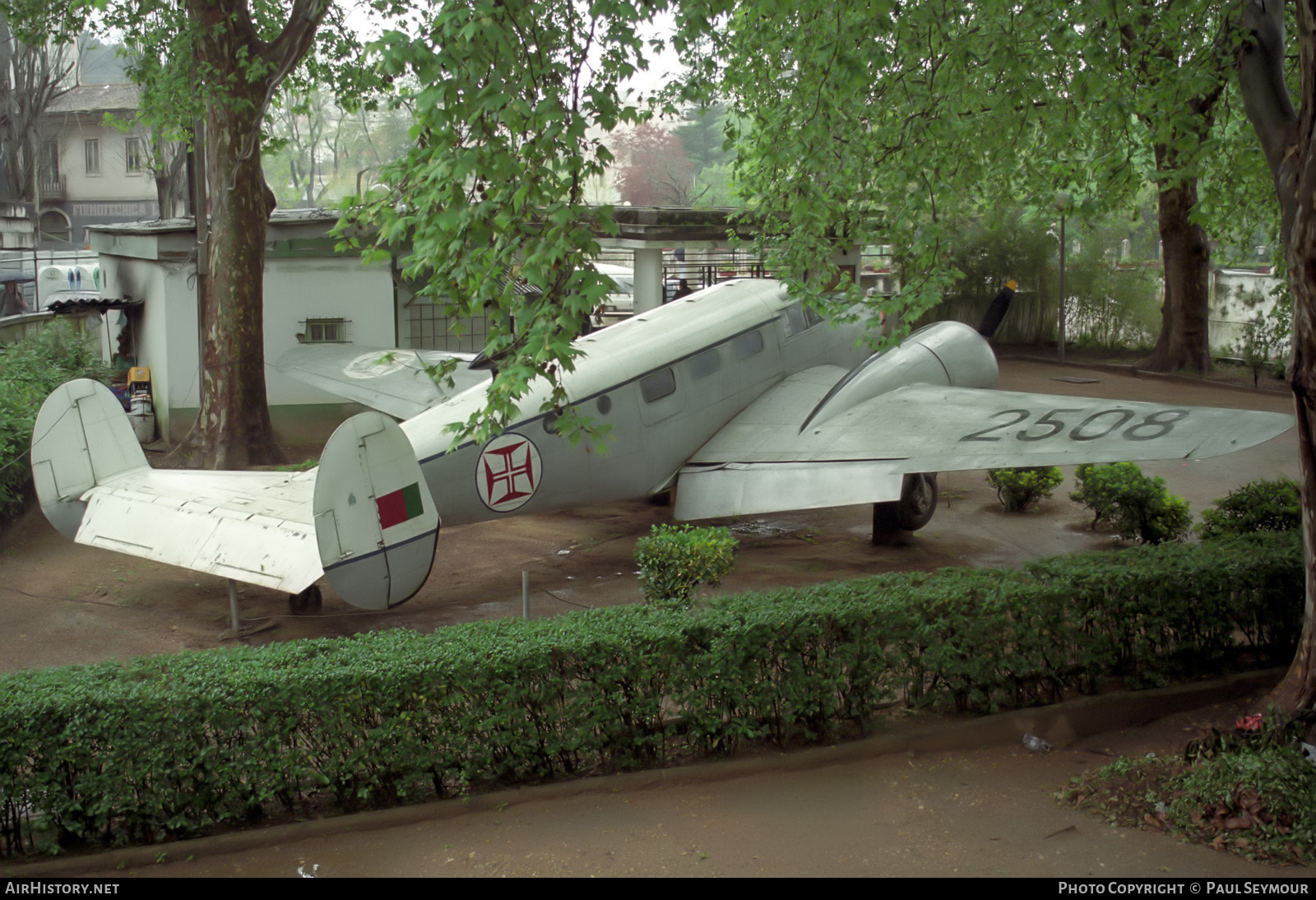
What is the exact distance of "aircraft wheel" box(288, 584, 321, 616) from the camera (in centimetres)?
966

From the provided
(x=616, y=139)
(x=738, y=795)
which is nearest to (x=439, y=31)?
(x=738, y=795)

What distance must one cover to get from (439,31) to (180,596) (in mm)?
7224

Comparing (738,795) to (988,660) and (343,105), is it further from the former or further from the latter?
(343,105)

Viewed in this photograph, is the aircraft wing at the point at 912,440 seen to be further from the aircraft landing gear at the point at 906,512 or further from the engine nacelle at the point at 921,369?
the aircraft landing gear at the point at 906,512

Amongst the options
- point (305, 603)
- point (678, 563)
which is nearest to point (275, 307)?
point (305, 603)

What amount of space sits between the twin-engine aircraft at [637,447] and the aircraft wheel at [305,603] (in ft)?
0.06

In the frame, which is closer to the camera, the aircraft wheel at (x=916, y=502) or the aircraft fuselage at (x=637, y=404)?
the aircraft fuselage at (x=637, y=404)

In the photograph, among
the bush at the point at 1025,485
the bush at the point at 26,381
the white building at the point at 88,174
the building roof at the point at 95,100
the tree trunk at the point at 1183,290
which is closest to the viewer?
the bush at the point at 26,381

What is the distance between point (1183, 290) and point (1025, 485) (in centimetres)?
1418

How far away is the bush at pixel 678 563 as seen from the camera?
8.91 metres

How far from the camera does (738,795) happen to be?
6105 mm

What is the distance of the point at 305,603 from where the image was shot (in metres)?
9.72

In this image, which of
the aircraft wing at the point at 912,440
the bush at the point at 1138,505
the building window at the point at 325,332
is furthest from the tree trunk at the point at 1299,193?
the building window at the point at 325,332

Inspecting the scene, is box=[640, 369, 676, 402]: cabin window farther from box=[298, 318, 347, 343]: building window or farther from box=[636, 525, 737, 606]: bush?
box=[298, 318, 347, 343]: building window
